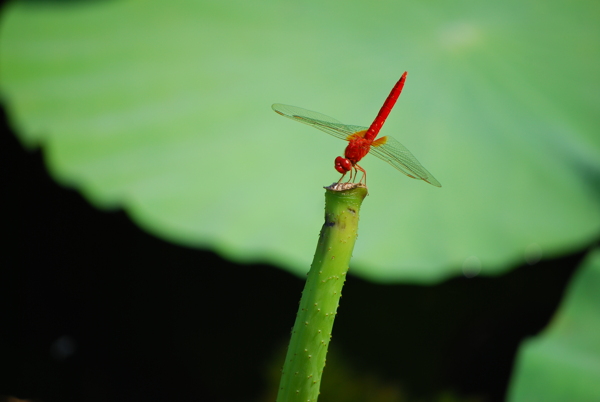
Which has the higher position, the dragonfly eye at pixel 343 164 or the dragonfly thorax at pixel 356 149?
the dragonfly thorax at pixel 356 149

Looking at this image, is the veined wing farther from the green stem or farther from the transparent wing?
the green stem

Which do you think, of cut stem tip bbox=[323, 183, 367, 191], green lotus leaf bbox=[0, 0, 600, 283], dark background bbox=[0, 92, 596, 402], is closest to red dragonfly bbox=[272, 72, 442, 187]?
cut stem tip bbox=[323, 183, 367, 191]

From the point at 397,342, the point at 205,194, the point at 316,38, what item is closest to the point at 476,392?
the point at 397,342

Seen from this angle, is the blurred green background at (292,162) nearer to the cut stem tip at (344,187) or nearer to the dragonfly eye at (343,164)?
the dragonfly eye at (343,164)

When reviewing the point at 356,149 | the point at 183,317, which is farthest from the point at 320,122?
the point at 183,317

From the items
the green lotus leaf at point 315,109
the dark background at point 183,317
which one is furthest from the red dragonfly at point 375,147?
the dark background at point 183,317
